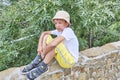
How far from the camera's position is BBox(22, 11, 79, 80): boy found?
2.86 metres

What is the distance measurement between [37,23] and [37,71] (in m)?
0.96

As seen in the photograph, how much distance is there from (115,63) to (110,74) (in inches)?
5.9

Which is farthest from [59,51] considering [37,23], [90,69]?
[37,23]

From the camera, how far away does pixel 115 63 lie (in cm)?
361

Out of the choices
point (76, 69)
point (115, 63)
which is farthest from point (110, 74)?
point (76, 69)

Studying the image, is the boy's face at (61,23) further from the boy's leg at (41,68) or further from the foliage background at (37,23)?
the foliage background at (37,23)

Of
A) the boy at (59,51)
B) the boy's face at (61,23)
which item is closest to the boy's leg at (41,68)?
the boy at (59,51)

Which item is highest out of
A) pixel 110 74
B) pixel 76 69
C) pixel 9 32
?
pixel 9 32

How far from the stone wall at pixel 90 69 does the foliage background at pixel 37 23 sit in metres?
0.47

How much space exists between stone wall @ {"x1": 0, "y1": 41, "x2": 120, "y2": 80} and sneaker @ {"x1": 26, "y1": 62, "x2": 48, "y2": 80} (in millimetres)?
36

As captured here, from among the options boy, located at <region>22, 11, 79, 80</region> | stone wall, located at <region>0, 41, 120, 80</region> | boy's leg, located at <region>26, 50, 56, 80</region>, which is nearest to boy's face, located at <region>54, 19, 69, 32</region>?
boy, located at <region>22, 11, 79, 80</region>

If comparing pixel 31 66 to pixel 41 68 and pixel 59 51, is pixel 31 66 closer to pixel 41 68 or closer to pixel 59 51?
pixel 41 68

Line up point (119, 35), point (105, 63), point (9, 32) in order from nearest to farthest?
point (105, 63) < point (9, 32) < point (119, 35)

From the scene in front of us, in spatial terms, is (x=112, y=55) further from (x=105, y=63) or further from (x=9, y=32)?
(x=9, y=32)
